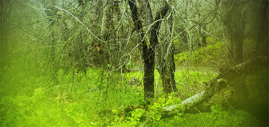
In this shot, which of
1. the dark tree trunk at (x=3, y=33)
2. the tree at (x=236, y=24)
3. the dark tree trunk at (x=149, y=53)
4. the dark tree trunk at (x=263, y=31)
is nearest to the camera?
the dark tree trunk at (x=3, y=33)

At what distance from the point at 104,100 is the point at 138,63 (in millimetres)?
939

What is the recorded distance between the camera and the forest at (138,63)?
268 cm

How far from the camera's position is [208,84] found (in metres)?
2.95

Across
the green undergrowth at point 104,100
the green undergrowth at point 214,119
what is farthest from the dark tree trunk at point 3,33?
the green undergrowth at point 214,119

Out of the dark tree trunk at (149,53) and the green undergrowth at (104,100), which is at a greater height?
the dark tree trunk at (149,53)

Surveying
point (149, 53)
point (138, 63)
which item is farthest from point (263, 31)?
point (138, 63)

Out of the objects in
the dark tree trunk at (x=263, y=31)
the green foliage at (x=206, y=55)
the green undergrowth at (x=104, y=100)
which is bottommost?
the green undergrowth at (x=104, y=100)

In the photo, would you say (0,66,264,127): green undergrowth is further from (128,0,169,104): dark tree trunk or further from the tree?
the tree

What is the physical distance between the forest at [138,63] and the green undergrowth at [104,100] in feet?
0.06

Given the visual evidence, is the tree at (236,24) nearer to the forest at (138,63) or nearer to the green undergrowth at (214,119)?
the forest at (138,63)

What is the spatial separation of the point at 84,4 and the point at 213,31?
2254 millimetres

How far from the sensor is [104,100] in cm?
287

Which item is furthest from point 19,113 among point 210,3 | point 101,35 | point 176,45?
point 210,3

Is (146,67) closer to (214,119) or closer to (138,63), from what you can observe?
(138,63)
